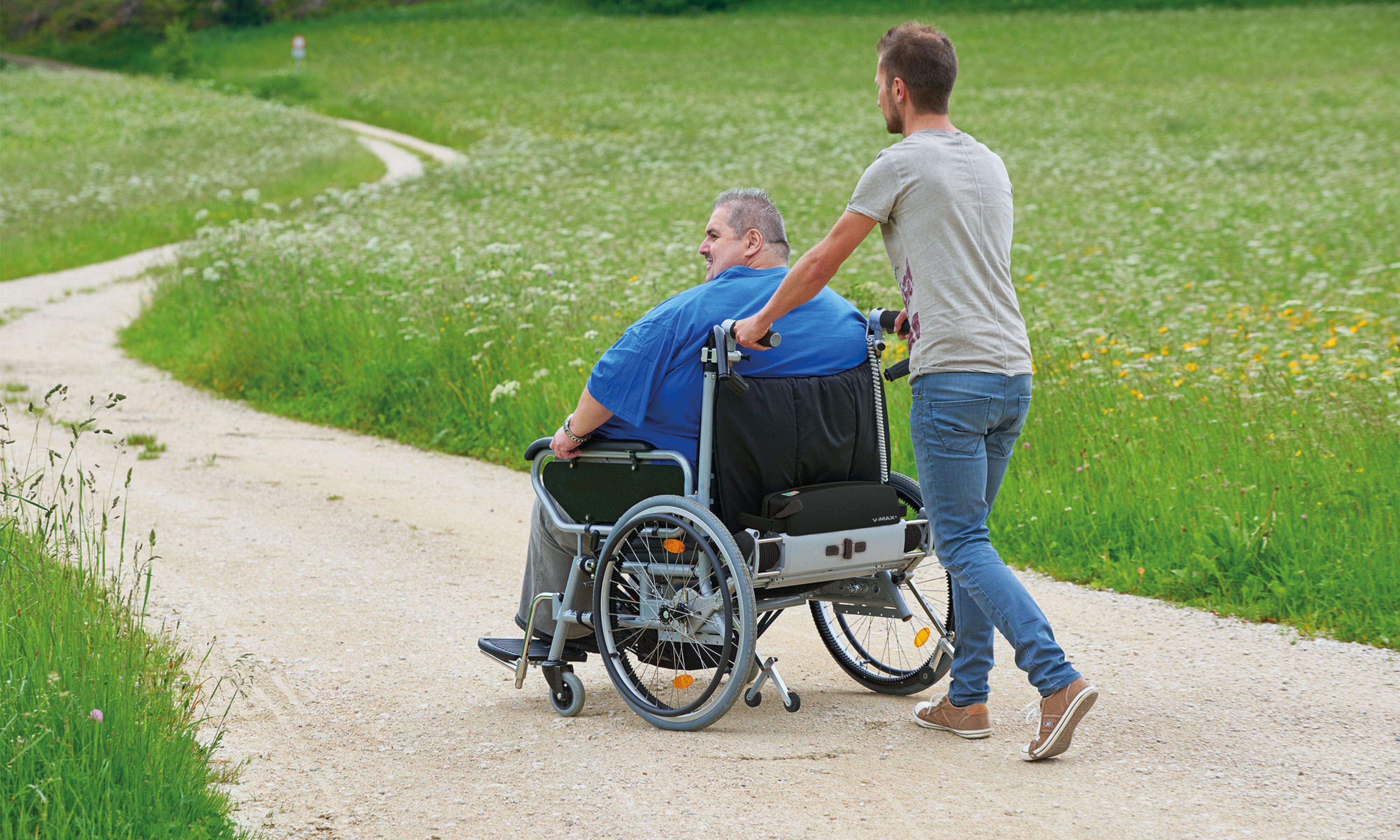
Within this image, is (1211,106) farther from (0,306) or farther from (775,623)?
(775,623)

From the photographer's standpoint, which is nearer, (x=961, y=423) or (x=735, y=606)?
(x=961, y=423)

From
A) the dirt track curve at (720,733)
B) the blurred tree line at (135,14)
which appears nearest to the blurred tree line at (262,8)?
the blurred tree line at (135,14)

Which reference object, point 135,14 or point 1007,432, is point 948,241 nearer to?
point 1007,432

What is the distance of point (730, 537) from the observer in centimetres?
379

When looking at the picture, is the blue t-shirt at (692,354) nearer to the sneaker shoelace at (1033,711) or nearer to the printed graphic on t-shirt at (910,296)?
the printed graphic on t-shirt at (910,296)

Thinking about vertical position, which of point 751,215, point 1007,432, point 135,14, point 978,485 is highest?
point 135,14

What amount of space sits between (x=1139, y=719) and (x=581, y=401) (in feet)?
6.70

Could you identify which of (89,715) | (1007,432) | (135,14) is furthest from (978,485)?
(135,14)

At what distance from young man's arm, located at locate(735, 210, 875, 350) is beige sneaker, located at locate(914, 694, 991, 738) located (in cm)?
128

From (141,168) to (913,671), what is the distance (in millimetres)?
24522

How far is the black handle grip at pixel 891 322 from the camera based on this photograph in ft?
12.9

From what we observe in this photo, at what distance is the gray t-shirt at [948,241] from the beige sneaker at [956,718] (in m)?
1.07

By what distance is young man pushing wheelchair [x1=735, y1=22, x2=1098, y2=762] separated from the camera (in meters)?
3.67

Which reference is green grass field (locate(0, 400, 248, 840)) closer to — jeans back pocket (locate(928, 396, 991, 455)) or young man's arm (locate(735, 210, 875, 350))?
young man's arm (locate(735, 210, 875, 350))
